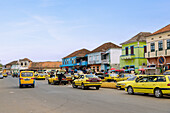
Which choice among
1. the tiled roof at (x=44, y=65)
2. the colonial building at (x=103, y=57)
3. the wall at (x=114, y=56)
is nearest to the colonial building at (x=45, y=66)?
the tiled roof at (x=44, y=65)

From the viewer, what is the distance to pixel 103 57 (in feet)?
Result: 205

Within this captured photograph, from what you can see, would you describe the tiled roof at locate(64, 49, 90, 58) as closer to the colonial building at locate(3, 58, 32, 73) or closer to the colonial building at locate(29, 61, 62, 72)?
the colonial building at locate(29, 61, 62, 72)

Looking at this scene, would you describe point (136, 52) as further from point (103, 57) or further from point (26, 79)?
point (26, 79)

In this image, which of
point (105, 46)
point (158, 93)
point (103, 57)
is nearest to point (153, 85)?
point (158, 93)

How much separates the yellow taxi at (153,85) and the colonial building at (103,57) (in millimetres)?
41305

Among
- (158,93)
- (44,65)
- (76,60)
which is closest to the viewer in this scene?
(158,93)

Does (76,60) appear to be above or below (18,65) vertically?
above

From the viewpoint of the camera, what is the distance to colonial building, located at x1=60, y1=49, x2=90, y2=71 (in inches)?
2886

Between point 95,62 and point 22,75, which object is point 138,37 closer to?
point 95,62

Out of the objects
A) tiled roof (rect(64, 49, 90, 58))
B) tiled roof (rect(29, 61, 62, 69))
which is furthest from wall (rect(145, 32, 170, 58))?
tiled roof (rect(29, 61, 62, 69))

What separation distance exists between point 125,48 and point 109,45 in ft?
53.6

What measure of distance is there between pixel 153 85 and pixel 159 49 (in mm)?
23487

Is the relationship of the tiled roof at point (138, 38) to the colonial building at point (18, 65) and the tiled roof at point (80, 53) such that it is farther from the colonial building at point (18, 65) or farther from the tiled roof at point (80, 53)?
the colonial building at point (18, 65)

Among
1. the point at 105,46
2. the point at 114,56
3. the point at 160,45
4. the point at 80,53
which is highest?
the point at 105,46
